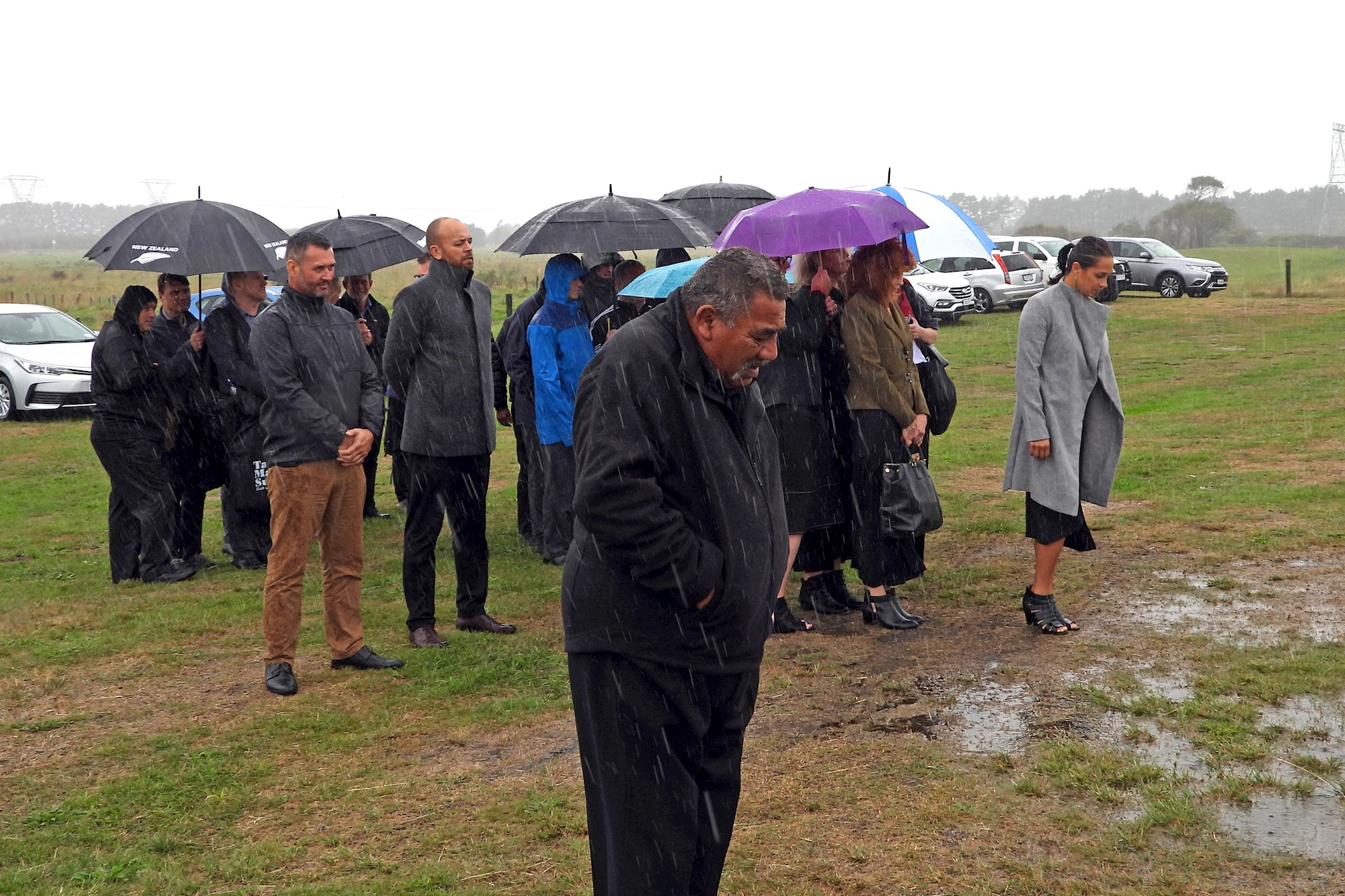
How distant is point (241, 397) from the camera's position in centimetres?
798

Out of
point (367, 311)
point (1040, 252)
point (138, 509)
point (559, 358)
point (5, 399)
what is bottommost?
point (138, 509)

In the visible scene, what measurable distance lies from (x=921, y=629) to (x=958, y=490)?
13.1ft

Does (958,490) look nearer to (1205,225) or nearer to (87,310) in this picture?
(87,310)

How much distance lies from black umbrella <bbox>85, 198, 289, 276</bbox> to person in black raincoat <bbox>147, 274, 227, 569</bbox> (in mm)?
639

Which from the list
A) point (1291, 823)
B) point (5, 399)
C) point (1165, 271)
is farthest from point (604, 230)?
point (1165, 271)

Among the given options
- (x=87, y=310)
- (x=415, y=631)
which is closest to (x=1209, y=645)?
(x=415, y=631)

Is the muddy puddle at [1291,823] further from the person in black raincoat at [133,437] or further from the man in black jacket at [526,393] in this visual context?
the person in black raincoat at [133,437]

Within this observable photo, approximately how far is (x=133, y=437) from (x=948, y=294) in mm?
22634

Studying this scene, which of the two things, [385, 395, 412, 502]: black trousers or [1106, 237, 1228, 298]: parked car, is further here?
[1106, 237, 1228, 298]: parked car

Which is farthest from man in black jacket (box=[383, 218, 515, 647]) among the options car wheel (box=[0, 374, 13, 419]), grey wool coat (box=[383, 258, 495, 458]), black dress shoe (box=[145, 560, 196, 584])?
car wheel (box=[0, 374, 13, 419])

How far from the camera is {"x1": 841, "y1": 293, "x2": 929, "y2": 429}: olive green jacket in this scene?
20.4ft

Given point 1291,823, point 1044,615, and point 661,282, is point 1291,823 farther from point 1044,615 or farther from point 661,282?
point 661,282

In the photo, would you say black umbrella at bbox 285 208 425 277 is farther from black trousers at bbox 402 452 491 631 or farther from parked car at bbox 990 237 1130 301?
parked car at bbox 990 237 1130 301

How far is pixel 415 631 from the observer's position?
6605mm
